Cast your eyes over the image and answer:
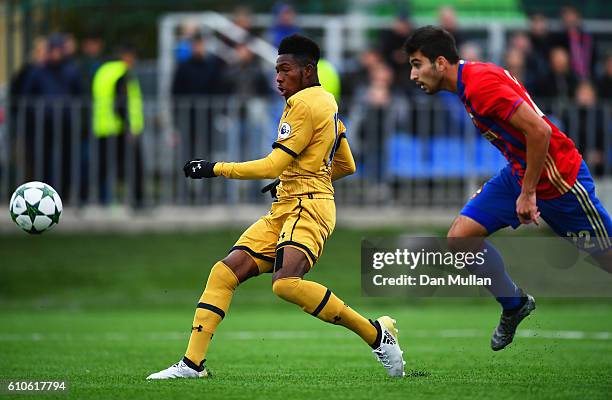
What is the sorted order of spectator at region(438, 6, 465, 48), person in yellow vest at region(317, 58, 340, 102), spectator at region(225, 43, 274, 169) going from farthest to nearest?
spectator at region(438, 6, 465, 48)
spectator at region(225, 43, 274, 169)
person in yellow vest at region(317, 58, 340, 102)

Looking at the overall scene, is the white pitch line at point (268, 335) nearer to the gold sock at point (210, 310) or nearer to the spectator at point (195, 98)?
the gold sock at point (210, 310)

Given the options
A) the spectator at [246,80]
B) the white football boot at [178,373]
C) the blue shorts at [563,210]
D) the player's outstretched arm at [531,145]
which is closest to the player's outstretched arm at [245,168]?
the white football boot at [178,373]

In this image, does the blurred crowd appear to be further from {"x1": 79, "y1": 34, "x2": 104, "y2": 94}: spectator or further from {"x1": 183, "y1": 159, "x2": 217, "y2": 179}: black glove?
{"x1": 183, "y1": 159, "x2": 217, "y2": 179}: black glove

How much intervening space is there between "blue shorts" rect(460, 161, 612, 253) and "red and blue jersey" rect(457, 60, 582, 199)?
10 cm

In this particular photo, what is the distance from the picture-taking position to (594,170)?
1892cm

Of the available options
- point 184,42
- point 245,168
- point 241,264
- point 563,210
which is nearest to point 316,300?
point 241,264

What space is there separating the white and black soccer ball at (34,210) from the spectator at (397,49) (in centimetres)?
1084

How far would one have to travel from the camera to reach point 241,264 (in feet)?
29.8

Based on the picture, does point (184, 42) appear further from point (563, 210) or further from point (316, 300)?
point (316, 300)

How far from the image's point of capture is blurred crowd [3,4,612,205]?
18.7 m

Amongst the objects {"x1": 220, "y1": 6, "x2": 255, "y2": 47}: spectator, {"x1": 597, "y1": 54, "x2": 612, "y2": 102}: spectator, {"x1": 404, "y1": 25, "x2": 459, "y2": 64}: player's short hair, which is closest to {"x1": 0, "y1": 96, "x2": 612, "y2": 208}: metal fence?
{"x1": 597, "y1": 54, "x2": 612, "y2": 102}: spectator

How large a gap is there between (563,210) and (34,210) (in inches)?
162

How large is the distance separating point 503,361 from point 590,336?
301cm

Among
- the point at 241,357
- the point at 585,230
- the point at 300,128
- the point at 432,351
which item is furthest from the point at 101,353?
the point at 585,230
